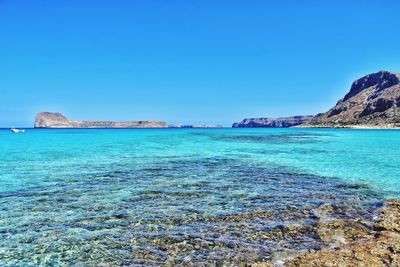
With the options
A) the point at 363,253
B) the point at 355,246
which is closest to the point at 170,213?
the point at 355,246

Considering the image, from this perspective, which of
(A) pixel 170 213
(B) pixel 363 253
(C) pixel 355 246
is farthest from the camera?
(A) pixel 170 213

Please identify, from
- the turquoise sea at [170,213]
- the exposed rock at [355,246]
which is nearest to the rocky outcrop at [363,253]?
the exposed rock at [355,246]

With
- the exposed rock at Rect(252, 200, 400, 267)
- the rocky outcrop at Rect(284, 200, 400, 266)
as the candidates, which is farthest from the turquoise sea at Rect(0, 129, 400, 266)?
the rocky outcrop at Rect(284, 200, 400, 266)

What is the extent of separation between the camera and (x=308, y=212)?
12.7 meters

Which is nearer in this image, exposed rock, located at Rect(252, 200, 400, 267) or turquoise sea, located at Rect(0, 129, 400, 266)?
exposed rock, located at Rect(252, 200, 400, 267)

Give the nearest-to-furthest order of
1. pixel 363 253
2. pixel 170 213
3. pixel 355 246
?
pixel 363 253 < pixel 355 246 < pixel 170 213

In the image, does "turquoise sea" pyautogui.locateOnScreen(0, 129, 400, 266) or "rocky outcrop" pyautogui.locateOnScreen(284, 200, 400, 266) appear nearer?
"rocky outcrop" pyautogui.locateOnScreen(284, 200, 400, 266)

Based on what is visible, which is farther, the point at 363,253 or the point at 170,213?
the point at 170,213

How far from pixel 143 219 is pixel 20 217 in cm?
441

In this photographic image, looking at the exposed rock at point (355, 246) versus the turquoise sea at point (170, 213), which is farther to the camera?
the turquoise sea at point (170, 213)

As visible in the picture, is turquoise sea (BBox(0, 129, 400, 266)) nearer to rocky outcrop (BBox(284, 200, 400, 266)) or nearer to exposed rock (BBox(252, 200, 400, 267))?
exposed rock (BBox(252, 200, 400, 267))

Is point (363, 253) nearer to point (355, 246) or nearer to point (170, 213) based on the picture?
point (355, 246)

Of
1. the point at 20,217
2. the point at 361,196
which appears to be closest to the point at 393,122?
the point at 361,196

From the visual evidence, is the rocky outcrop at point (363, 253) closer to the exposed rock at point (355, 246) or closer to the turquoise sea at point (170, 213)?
the exposed rock at point (355, 246)
